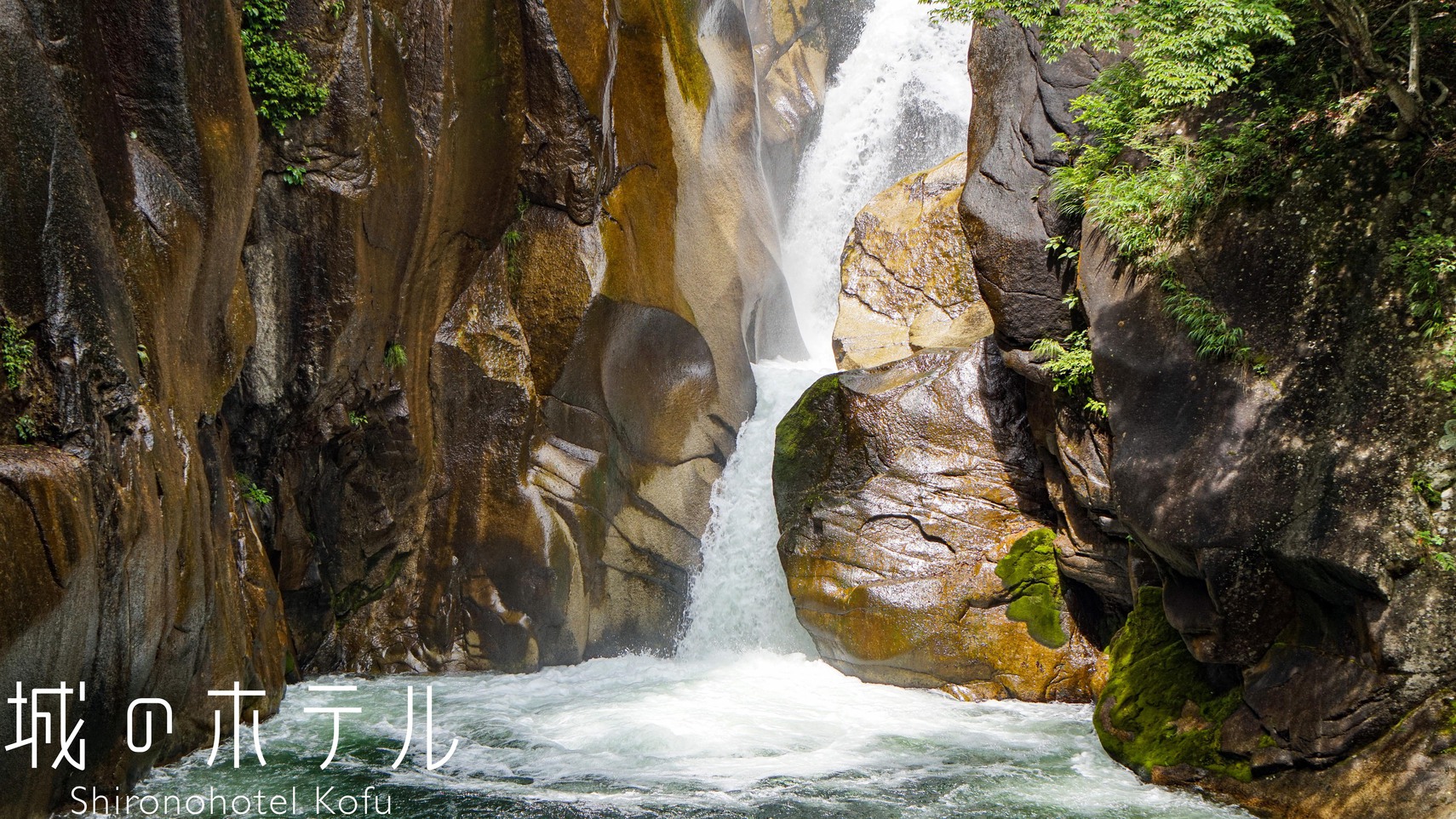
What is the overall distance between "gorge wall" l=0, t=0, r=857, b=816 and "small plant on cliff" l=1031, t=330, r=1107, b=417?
493 cm

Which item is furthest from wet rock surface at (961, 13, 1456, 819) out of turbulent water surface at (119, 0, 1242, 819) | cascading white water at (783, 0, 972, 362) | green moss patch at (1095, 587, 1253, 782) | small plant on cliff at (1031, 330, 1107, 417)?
cascading white water at (783, 0, 972, 362)

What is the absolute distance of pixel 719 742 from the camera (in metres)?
8.60

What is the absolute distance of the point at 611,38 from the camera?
12109 mm

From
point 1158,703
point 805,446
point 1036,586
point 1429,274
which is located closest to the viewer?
point 1429,274

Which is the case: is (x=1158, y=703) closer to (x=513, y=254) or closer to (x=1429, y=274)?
(x=1429, y=274)

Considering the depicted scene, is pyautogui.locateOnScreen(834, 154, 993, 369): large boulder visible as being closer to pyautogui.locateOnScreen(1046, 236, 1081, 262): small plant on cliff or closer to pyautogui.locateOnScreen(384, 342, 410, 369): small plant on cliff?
pyautogui.locateOnScreen(1046, 236, 1081, 262): small plant on cliff

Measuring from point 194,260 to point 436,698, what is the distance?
4.84 metres

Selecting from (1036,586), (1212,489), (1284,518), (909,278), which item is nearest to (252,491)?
(1036,586)

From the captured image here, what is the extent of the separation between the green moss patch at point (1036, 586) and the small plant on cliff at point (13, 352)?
8480mm

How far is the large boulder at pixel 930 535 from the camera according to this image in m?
10.4

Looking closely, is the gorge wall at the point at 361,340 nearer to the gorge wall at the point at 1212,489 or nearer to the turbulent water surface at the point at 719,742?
the turbulent water surface at the point at 719,742

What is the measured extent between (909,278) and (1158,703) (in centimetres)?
775

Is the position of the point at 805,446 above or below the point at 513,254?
below

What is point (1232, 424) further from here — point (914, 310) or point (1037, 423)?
point (914, 310)
